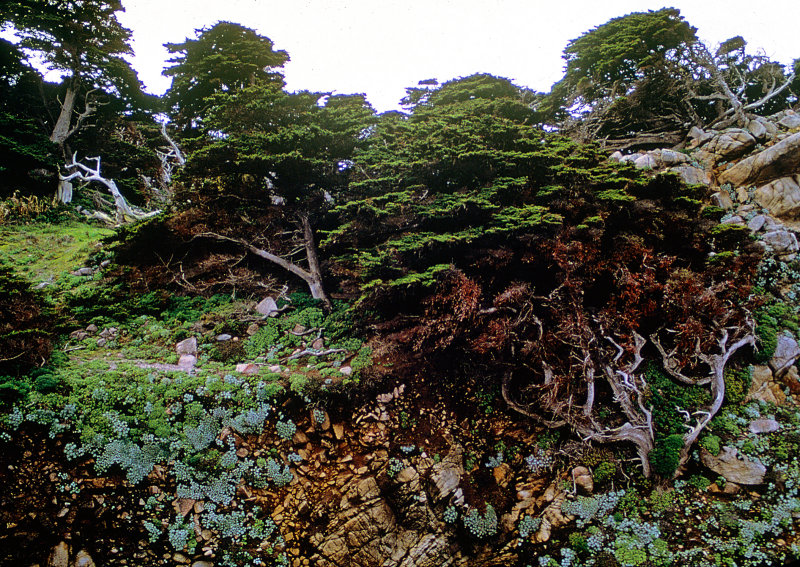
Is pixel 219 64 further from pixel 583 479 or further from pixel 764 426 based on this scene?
pixel 764 426

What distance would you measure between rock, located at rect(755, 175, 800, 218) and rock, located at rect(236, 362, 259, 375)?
16556mm

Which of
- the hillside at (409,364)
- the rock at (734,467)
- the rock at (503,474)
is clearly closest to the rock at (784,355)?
the hillside at (409,364)

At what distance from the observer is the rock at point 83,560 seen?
542cm

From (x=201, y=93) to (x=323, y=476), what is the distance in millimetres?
16101

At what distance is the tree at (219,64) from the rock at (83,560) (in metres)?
15.0

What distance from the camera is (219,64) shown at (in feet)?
45.1

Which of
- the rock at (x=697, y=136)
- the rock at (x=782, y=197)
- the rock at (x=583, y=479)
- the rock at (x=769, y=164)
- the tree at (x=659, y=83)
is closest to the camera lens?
the rock at (x=583, y=479)

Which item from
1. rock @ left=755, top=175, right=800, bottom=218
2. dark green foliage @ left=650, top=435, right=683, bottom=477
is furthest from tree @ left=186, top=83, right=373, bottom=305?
rock @ left=755, top=175, right=800, bottom=218

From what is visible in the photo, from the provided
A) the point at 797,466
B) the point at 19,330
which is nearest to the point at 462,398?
the point at 797,466

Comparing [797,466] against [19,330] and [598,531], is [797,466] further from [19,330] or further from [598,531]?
[19,330]

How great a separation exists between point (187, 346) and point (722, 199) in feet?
55.8

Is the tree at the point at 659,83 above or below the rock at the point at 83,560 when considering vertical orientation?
above

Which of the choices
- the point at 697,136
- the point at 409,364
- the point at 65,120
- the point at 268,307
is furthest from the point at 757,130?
the point at 65,120

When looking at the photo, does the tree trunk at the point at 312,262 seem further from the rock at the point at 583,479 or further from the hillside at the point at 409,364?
the rock at the point at 583,479
